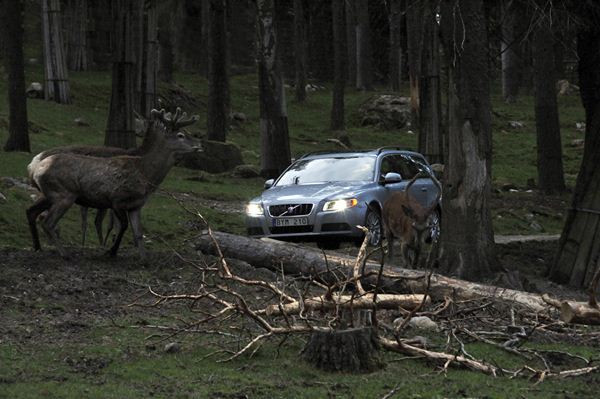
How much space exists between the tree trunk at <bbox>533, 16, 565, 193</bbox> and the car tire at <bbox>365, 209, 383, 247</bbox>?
13356 millimetres

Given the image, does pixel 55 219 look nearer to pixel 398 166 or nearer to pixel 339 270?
pixel 339 270

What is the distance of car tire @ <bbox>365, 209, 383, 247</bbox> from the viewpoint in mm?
18766

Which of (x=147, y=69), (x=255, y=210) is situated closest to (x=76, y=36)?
(x=147, y=69)

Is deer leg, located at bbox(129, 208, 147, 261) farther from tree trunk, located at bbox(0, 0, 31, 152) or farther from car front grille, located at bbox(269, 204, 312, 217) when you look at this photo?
tree trunk, located at bbox(0, 0, 31, 152)

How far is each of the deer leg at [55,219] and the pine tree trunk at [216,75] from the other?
59.4 ft

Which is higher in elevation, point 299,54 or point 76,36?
point 76,36

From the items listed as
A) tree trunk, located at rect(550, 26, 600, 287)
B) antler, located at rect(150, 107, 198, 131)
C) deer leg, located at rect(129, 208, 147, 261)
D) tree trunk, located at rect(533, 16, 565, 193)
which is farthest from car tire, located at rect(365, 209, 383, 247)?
tree trunk, located at rect(533, 16, 565, 193)

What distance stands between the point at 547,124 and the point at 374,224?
1367 cm

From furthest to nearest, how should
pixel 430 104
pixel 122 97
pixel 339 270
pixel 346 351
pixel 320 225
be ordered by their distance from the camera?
pixel 430 104 → pixel 122 97 → pixel 320 225 → pixel 339 270 → pixel 346 351

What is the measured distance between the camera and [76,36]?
162 feet

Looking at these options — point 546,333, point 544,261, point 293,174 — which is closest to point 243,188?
point 293,174

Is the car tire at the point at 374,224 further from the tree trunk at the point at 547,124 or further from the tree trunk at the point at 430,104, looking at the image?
the tree trunk at the point at 547,124

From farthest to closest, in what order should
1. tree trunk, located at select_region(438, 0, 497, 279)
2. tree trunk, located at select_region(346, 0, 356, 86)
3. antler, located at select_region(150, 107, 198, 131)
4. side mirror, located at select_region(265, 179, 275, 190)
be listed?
tree trunk, located at select_region(346, 0, 356, 86), side mirror, located at select_region(265, 179, 275, 190), antler, located at select_region(150, 107, 198, 131), tree trunk, located at select_region(438, 0, 497, 279)

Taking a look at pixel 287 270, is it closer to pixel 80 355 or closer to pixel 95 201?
pixel 95 201
